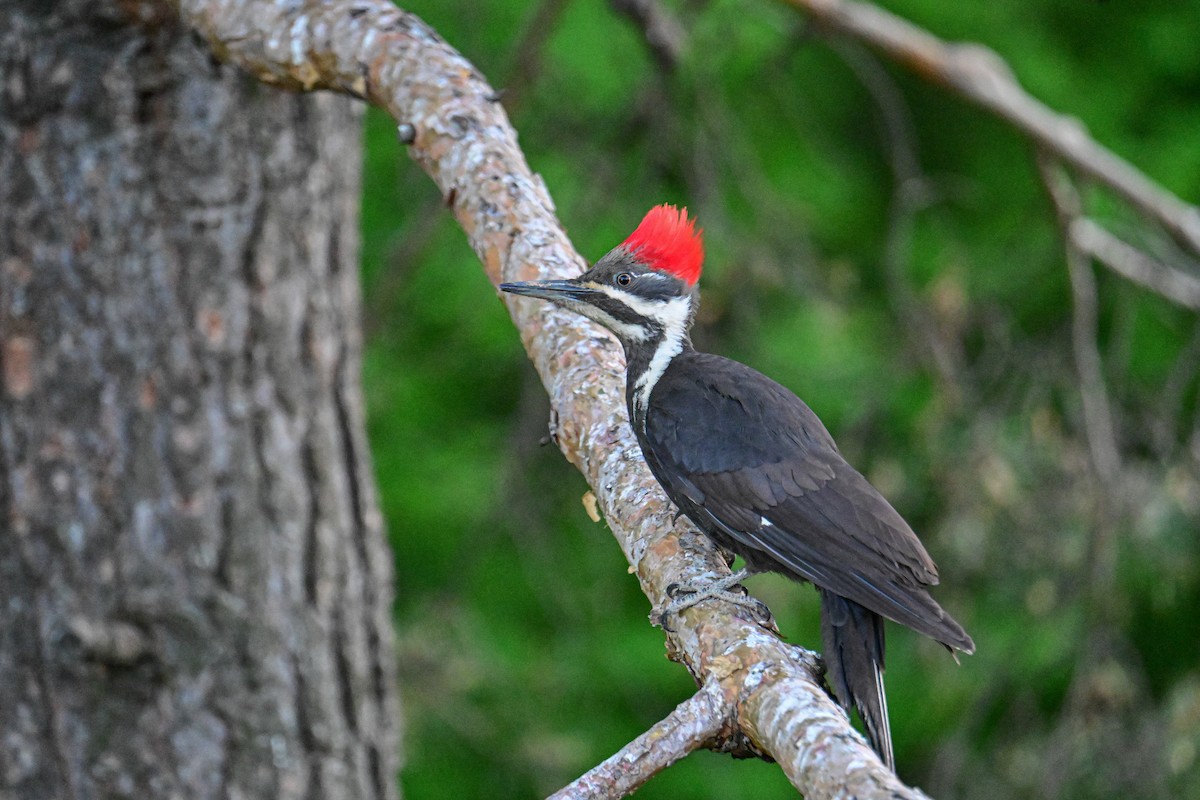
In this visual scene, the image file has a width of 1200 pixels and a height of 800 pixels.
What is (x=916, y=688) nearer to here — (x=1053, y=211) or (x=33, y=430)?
(x=1053, y=211)

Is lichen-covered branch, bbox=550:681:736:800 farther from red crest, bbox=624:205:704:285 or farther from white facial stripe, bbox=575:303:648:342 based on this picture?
red crest, bbox=624:205:704:285

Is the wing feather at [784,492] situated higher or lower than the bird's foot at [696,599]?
lower

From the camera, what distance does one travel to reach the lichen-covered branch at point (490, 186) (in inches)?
110

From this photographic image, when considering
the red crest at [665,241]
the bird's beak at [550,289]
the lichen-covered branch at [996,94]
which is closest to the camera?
the bird's beak at [550,289]

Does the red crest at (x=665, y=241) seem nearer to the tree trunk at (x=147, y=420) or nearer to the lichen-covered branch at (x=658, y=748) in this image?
the tree trunk at (x=147, y=420)

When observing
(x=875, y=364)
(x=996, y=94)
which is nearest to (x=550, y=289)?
(x=996, y=94)

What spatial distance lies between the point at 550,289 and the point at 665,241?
65cm

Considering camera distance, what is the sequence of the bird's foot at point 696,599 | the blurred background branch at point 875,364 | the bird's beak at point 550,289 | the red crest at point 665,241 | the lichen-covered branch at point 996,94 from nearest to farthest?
the bird's foot at point 696,599, the bird's beak at point 550,289, the red crest at point 665,241, the lichen-covered branch at point 996,94, the blurred background branch at point 875,364

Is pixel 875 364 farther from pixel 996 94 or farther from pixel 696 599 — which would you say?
pixel 696 599

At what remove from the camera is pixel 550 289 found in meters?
2.86

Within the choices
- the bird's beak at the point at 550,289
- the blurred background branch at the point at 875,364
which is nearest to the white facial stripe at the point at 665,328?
the bird's beak at the point at 550,289

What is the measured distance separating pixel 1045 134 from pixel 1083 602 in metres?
1.42

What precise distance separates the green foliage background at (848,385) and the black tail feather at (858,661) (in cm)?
135

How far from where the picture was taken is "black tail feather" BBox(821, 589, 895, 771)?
2.71 m
